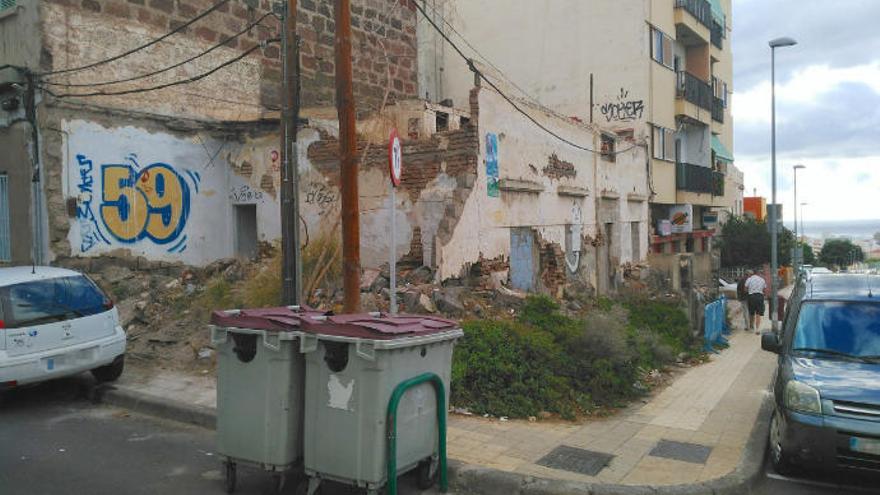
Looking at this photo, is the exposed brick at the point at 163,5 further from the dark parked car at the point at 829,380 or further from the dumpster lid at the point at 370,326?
the dark parked car at the point at 829,380

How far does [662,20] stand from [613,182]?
7.71 meters

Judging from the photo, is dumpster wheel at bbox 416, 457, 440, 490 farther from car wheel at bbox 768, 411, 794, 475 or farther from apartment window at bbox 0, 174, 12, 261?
apartment window at bbox 0, 174, 12, 261

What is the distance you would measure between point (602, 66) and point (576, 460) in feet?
61.0

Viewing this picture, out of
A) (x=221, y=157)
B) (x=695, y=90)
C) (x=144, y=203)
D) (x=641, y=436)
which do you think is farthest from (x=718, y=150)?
(x=641, y=436)

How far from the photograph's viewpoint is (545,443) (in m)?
→ 6.55

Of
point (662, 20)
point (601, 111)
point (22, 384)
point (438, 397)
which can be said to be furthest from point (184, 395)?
point (662, 20)

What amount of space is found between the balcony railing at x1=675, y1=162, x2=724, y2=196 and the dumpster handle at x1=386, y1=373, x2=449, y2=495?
74.1ft

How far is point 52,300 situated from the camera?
26.2ft

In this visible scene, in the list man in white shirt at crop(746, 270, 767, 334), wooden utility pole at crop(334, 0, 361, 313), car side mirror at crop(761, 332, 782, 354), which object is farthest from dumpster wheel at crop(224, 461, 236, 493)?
man in white shirt at crop(746, 270, 767, 334)

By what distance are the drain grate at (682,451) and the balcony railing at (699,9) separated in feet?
71.7

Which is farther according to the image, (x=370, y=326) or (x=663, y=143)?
(x=663, y=143)

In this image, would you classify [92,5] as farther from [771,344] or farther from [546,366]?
[771,344]

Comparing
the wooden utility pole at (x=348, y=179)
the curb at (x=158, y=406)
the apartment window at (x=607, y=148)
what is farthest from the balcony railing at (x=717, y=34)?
the curb at (x=158, y=406)

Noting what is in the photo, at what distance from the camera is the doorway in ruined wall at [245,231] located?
49.9 ft
